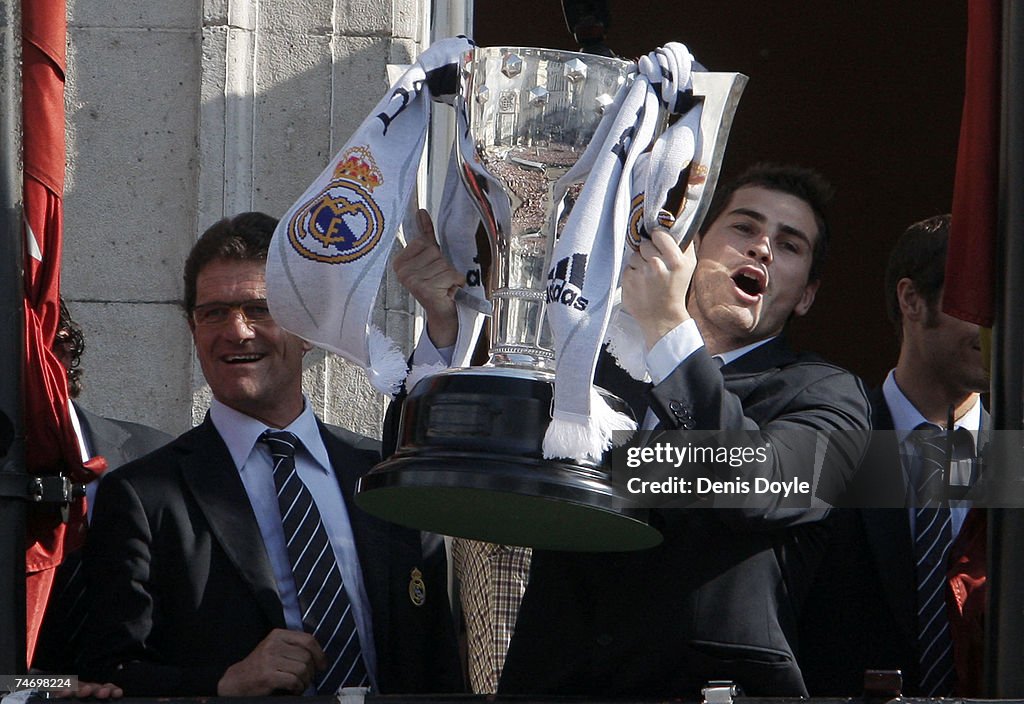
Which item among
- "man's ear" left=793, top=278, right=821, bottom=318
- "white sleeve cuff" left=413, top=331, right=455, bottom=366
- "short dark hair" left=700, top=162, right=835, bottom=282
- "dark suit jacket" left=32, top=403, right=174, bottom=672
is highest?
"short dark hair" left=700, top=162, right=835, bottom=282

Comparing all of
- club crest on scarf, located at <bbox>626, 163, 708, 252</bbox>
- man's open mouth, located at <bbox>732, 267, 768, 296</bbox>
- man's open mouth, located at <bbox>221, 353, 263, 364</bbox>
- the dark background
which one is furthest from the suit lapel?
the dark background

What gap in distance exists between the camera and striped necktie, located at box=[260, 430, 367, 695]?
3121mm

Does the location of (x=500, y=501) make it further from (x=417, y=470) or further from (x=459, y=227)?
(x=459, y=227)

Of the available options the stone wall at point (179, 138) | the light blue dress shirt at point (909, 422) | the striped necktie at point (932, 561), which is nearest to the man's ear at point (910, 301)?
the light blue dress shirt at point (909, 422)

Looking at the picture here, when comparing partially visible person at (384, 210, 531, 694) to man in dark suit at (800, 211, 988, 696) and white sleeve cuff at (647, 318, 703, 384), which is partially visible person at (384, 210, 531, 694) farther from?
man in dark suit at (800, 211, 988, 696)

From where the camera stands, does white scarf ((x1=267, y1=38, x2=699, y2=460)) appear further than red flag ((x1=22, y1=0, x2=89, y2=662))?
No

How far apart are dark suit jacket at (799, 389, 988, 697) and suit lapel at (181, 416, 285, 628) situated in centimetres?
95

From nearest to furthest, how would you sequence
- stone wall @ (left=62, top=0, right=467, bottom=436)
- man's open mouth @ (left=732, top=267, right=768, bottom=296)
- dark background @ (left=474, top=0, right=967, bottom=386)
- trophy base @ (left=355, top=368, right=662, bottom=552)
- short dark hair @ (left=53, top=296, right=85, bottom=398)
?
trophy base @ (left=355, top=368, right=662, bottom=552) → man's open mouth @ (left=732, top=267, right=768, bottom=296) → short dark hair @ (left=53, top=296, right=85, bottom=398) → stone wall @ (left=62, top=0, right=467, bottom=436) → dark background @ (left=474, top=0, right=967, bottom=386)

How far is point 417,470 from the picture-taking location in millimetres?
2648

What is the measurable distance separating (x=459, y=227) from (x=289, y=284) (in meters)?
0.35

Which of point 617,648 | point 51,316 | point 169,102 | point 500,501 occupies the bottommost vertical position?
point 617,648

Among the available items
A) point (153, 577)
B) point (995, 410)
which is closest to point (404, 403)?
point (153, 577)

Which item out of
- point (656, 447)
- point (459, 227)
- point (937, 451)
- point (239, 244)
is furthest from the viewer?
point (239, 244)

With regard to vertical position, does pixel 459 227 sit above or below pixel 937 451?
above
